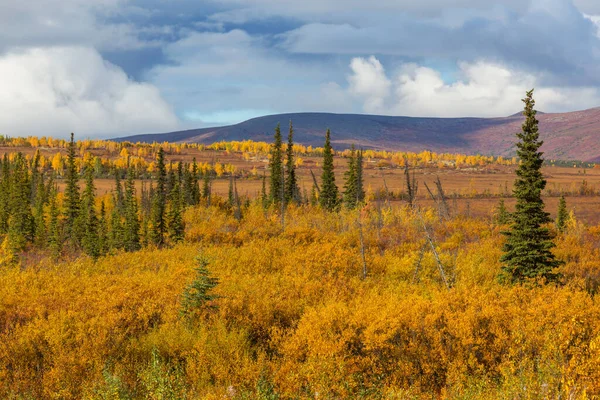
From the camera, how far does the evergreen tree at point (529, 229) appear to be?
21.3 metres

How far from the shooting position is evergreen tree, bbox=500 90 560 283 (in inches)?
840


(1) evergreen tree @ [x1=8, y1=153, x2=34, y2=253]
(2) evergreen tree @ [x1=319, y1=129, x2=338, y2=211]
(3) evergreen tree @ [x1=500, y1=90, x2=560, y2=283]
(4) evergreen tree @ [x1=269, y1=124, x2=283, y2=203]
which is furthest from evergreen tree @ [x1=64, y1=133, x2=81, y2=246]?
(3) evergreen tree @ [x1=500, y1=90, x2=560, y2=283]

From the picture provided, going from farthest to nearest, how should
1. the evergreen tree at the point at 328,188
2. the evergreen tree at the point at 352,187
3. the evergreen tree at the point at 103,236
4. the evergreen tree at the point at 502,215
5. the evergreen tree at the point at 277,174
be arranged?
the evergreen tree at the point at 277,174, the evergreen tree at the point at 352,187, the evergreen tree at the point at 328,188, the evergreen tree at the point at 103,236, the evergreen tree at the point at 502,215

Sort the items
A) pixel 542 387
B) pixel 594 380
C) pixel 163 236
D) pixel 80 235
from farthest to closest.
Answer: pixel 80 235 < pixel 163 236 < pixel 594 380 < pixel 542 387

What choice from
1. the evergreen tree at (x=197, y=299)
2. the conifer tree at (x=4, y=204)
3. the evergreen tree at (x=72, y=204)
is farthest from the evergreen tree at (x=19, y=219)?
the evergreen tree at (x=197, y=299)

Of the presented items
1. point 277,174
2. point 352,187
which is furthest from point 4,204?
point 352,187

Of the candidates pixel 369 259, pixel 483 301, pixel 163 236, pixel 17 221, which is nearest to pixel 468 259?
pixel 369 259

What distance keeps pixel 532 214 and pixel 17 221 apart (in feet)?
254

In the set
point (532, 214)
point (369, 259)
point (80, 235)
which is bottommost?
point (80, 235)

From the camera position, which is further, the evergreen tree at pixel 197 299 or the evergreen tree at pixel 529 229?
the evergreen tree at pixel 529 229

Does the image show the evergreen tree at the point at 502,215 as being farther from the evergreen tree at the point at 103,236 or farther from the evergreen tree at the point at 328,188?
the evergreen tree at the point at 103,236

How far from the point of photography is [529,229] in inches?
842

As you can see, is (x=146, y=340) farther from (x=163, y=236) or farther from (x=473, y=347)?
(x=163, y=236)

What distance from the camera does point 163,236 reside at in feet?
187
